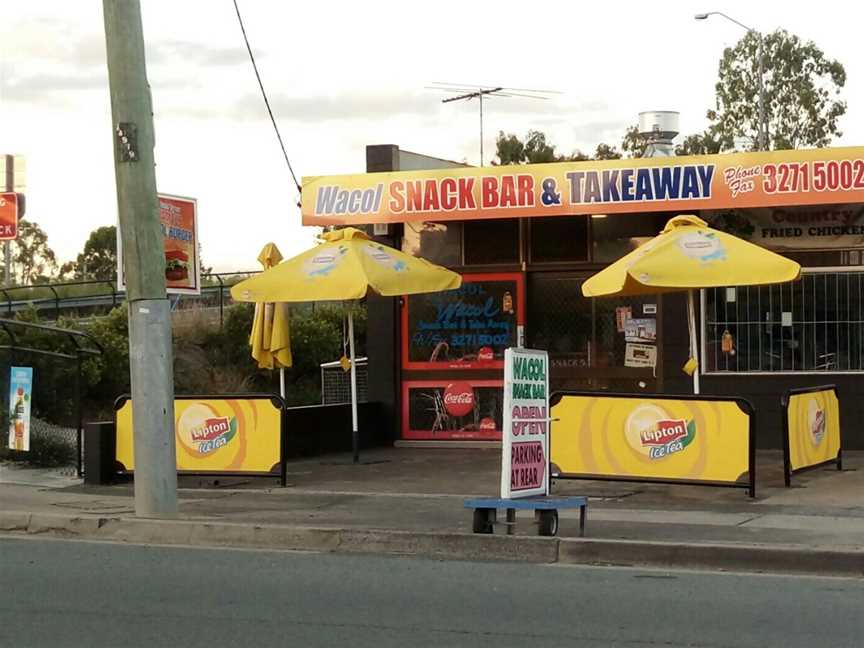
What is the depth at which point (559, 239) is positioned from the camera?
17.9 m

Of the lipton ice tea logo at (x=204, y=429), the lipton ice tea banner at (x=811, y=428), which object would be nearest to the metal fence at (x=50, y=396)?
the lipton ice tea logo at (x=204, y=429)

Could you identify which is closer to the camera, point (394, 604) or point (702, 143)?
point (394, 604)

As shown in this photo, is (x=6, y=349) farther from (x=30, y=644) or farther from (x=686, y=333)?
(x=30, y=644)

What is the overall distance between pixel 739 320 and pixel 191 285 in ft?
24.6

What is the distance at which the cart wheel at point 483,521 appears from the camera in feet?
34.8

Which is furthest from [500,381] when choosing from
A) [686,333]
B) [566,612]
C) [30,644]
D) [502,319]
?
[30,644]

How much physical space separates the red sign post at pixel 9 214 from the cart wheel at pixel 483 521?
6391 mm

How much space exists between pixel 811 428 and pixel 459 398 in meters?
5.67

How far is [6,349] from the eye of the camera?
16.5 metres

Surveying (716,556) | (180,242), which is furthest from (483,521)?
(180,242)

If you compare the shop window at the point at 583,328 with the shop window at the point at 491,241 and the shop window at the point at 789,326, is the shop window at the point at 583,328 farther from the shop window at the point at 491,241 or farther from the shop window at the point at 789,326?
the shop window at the point at 789,326

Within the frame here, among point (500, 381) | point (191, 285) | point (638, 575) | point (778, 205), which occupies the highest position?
point (778, 205)

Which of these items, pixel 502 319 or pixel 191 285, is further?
pixel 502 319

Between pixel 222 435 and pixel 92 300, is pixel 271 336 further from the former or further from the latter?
pixel 92 300
